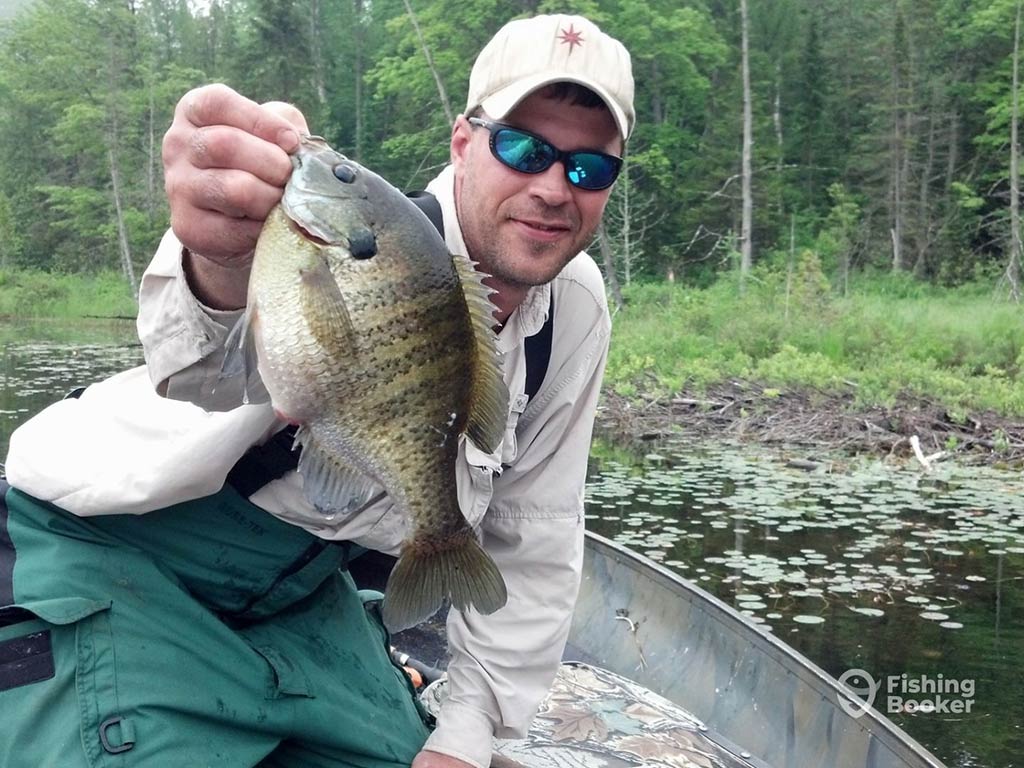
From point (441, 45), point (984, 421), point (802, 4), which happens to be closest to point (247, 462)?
point (984, 421)

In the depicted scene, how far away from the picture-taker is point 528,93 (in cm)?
224

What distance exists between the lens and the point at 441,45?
27.8 meters

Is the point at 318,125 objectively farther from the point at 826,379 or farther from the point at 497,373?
the point at 497,373

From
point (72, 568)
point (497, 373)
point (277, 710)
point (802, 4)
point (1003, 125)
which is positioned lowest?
point (277, 710)

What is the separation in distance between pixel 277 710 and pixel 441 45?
1077 inches

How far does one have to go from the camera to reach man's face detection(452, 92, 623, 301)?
2283 mm

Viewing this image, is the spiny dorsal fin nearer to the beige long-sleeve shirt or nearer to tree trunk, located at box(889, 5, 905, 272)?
the beige long-sleeve shirt

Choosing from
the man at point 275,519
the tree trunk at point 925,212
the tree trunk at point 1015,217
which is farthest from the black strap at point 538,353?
the tree trunk at point 925,212

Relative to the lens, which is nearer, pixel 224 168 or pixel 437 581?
pixel 224 168

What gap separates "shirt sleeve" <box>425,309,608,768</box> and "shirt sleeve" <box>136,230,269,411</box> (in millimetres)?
962

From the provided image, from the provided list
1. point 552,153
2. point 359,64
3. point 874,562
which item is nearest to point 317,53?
point 359,64

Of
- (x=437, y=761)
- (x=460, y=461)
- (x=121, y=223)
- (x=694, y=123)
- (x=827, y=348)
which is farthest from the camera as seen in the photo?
(x=694, y=123)

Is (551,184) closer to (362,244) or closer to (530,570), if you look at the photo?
(362,244)

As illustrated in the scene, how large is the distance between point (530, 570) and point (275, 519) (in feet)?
2.46
